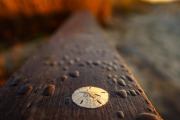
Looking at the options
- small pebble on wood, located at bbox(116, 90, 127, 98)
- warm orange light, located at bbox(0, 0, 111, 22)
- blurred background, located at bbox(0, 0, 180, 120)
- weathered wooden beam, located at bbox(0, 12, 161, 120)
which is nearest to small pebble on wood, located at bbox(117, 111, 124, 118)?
weathered wooden beam, located at bbox(0, 12, 161, 120)

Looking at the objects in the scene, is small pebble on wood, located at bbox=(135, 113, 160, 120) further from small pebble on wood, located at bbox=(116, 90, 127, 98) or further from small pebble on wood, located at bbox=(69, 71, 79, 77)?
small pebble on wood, located at bbox=(69, 71, 79, 77)

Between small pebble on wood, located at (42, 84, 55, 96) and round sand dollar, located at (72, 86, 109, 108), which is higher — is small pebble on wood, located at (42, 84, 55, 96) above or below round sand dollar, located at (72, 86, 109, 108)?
below

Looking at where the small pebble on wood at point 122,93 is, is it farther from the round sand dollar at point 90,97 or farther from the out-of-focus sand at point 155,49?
the out-of-focus sand at point 155,49

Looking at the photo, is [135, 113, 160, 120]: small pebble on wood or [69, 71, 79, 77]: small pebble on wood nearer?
[135, 113, 160, 120]: small pebble on wood

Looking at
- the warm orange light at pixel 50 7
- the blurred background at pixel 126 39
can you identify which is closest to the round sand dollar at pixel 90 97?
the blurred background at pixel 126 39

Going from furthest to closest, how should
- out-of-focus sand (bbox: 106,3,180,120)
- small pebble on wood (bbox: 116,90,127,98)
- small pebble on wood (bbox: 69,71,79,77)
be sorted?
1. out-of-focus sand (bbox: 106,3,180,120)
2. small pebble on wood (bbox: 69,71,79,77)
3. small pebble on wood (bbox: 116,90,127,98)
